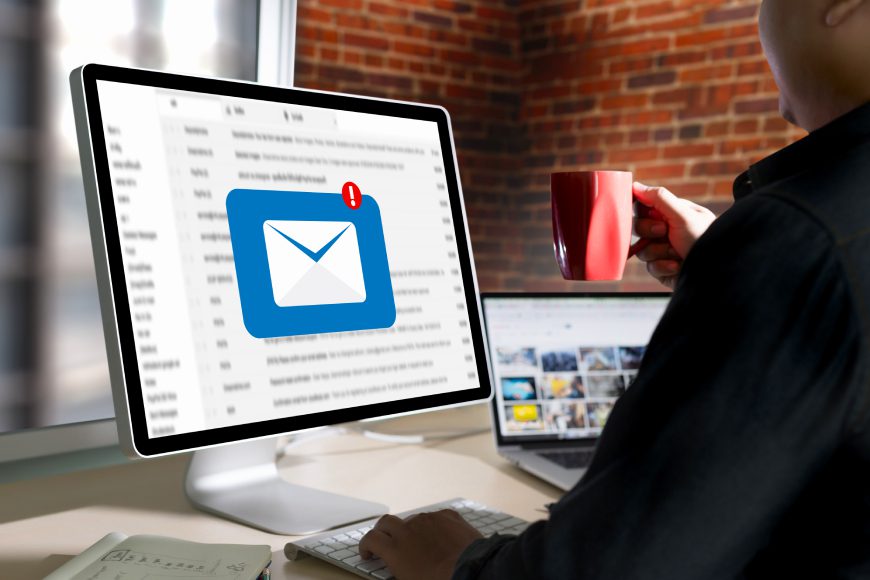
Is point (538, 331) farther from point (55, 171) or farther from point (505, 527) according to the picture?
point (55, 171)

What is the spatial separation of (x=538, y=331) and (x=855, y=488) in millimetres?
780

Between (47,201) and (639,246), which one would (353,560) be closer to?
(639,246)

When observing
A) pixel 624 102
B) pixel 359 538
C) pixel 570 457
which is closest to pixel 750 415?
pixel 359 538

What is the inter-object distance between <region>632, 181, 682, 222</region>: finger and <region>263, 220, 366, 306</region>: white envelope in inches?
13.6

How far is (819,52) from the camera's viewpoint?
1.79ft

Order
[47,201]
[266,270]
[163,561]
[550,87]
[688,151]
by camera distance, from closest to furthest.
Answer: [163,561] < [266,270] < [47,201] < [688,151] < [550,87]

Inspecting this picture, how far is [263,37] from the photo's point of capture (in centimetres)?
115

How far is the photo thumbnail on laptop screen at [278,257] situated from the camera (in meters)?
0.76

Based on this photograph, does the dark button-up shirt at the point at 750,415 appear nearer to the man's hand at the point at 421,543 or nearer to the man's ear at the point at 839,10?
the man's ear at the point at 839,10

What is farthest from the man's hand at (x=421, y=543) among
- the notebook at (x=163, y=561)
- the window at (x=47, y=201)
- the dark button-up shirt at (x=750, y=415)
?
the window at (x=47, y=201)

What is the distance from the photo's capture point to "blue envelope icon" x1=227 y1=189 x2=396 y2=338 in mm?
825

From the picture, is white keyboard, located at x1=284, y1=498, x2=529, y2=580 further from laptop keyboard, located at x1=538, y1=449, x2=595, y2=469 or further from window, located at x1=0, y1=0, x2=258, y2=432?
window, located at x1=0, y1=0, x2=258, y2=432

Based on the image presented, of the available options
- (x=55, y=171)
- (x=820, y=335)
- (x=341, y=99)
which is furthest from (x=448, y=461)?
(x=55, y=171)

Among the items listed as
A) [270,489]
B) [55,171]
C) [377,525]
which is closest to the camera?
[377,525]
